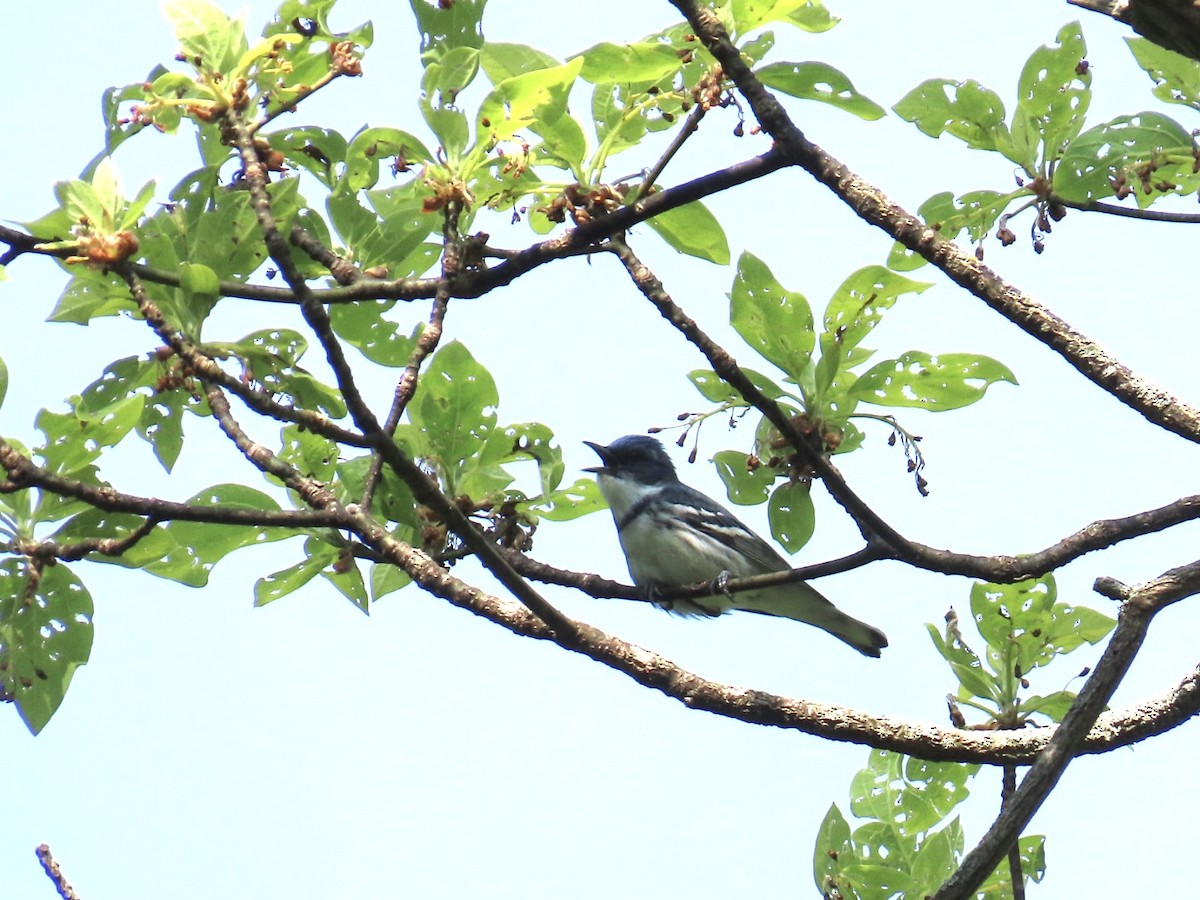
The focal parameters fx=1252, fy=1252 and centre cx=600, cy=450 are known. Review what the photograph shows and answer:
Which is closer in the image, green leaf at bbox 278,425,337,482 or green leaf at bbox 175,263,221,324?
green leaf at bbox 175,263,221,324

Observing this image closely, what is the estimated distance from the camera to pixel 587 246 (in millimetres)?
4027

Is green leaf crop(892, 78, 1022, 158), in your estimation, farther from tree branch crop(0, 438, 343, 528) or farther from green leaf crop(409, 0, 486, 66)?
tree branch crop(0, 438, 343, 528)

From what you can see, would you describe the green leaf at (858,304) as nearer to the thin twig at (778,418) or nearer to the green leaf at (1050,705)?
the thin twig at (778,418)

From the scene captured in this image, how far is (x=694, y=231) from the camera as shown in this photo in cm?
412

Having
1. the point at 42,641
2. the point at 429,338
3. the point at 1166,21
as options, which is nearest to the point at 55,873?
the point at 42,641

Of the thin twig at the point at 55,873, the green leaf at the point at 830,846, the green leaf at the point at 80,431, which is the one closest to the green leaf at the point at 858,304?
the green leaf at the point at 830,846

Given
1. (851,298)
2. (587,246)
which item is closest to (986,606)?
(851,298)

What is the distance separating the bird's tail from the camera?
7418mm

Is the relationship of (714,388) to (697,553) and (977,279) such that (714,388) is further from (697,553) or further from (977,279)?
(697,553)

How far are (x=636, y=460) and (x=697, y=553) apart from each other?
3.85 feet

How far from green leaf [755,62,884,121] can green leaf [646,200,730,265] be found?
0.45 m

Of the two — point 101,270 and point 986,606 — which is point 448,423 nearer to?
point 101,270

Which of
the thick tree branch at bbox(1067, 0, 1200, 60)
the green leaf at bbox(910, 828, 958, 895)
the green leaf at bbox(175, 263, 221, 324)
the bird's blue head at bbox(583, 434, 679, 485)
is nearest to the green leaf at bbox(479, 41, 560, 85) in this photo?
the green leaf at bbox(175, 263, 221, 324)

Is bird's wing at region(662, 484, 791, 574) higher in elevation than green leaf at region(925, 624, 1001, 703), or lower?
higher
